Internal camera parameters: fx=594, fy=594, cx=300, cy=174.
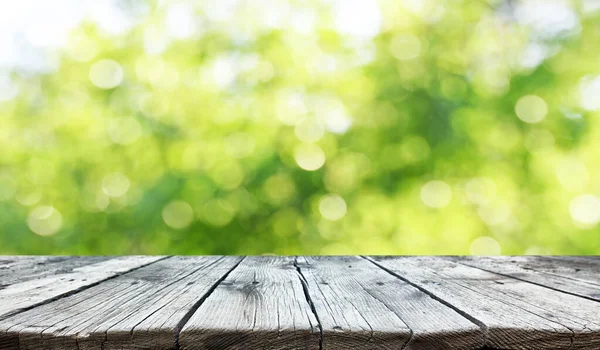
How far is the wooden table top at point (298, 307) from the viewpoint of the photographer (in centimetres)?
64

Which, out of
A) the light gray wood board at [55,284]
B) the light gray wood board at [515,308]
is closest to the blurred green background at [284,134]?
the light gray wood board at [55,284]

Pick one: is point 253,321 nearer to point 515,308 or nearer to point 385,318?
point 385,318

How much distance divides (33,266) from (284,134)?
8.59 feet

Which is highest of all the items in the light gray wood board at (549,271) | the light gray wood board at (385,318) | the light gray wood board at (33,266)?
the light gray wood board at (33,266)

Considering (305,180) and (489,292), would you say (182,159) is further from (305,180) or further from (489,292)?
(489,292)

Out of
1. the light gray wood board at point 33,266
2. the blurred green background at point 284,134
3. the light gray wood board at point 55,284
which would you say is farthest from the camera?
the blurred green background at point 284,134

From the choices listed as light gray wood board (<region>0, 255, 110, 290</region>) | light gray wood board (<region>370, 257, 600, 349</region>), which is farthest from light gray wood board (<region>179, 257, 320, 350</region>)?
light gray wood board (<region>0, 255, 110, 290</region>)

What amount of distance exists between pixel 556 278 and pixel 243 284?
608 mm

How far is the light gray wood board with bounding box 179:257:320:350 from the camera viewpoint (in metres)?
0.64

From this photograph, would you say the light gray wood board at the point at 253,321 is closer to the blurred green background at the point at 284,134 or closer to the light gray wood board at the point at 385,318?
the light gray wood board at the point at 385,318

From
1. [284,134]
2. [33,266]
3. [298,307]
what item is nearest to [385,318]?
[298,307]

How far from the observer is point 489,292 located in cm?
94

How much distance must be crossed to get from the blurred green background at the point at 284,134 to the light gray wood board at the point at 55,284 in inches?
98.3

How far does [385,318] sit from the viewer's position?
709 mm
